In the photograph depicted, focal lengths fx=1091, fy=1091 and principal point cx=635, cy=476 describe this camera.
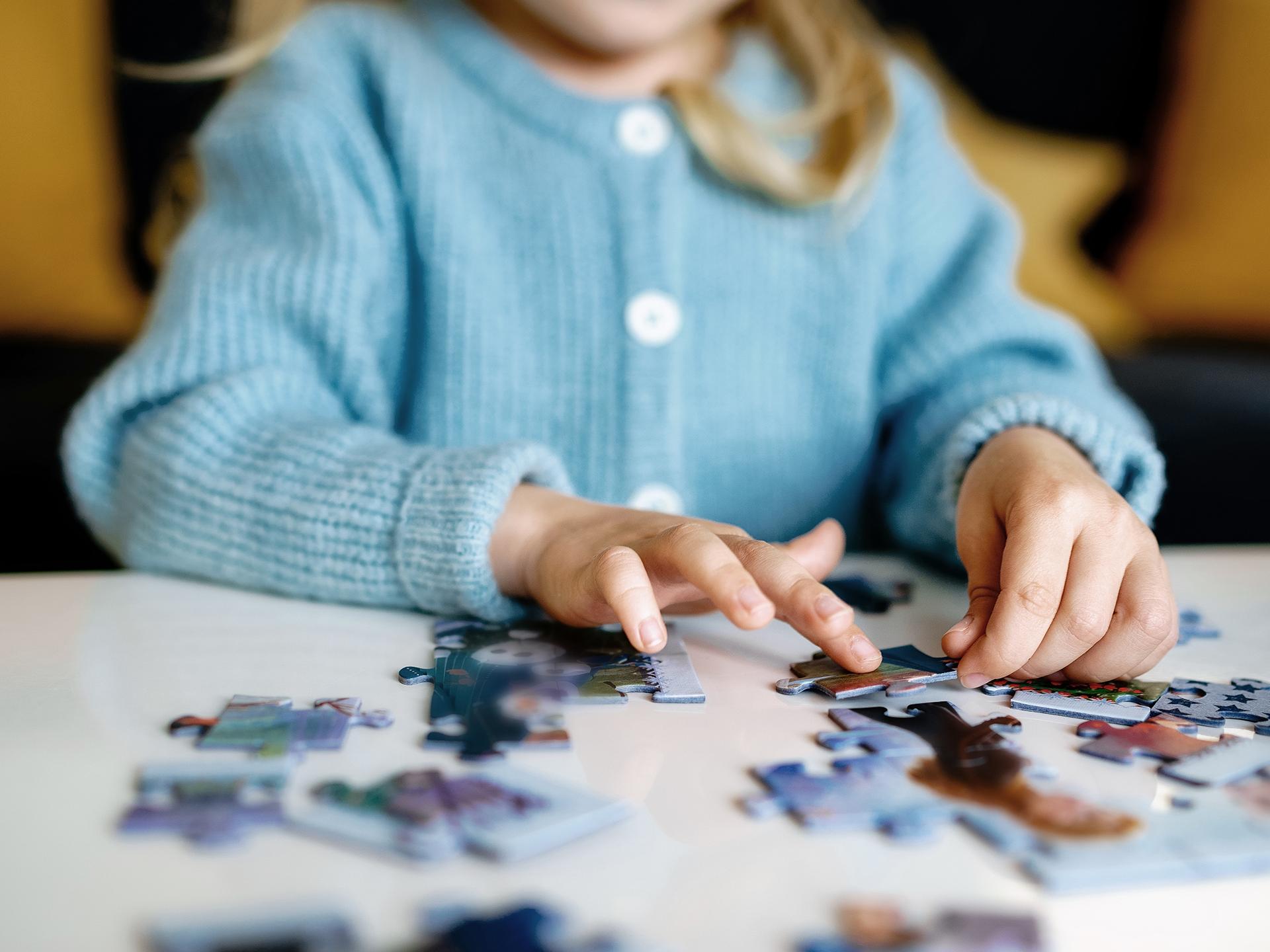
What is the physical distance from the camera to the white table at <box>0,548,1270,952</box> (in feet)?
1.23

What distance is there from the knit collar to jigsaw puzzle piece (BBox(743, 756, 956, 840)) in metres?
0.77

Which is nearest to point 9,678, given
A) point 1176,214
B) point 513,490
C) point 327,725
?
point 327,725

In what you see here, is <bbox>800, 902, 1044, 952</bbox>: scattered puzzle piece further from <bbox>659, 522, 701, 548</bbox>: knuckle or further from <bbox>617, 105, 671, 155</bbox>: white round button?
<bbox>617, 105, 671, 155</bbox>: white round button

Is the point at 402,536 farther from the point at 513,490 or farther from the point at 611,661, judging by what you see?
the point at 611,661

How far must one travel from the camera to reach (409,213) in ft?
3.51

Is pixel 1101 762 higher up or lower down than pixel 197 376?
lower down

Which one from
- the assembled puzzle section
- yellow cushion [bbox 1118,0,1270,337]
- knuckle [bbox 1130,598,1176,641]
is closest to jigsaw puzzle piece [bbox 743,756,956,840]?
the assembled puzzle section

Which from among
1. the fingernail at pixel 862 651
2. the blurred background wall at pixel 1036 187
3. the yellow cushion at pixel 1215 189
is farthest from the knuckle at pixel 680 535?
the yellow cushion at pixel 1215 189

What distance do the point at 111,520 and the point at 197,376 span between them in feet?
0.51

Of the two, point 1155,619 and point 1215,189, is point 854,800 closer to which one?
point 1155,619

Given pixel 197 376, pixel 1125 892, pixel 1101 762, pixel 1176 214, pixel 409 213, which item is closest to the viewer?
pixel 1125 892

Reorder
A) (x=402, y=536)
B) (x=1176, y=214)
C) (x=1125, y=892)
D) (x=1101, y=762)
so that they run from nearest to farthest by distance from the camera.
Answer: (x=1125, y=892) < (x=1101, y=762) < (x=402, y=536) < (x=1176, y=214)

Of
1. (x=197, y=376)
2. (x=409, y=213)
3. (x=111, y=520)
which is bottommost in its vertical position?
(x=111, y=520)

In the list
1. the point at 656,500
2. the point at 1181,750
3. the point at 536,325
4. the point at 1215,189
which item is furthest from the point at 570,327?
the point at 1215,189
